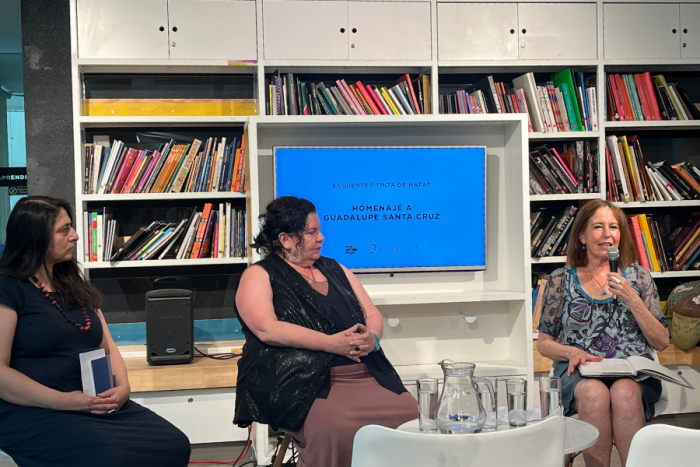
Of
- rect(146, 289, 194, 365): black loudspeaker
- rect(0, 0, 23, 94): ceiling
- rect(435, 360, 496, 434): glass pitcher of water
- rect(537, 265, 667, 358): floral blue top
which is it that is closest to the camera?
rect(435, 360, 496, 434): glass pitcher of water

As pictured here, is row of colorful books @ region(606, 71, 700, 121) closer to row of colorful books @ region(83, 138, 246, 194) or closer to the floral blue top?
the floral blue top

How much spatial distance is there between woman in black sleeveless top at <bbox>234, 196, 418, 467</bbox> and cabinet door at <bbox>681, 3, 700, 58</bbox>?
2699 mm

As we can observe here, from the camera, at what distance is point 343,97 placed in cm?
376

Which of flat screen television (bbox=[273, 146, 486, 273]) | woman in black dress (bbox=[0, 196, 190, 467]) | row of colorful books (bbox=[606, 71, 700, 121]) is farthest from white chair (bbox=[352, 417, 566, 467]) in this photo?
row of colorful books (bbox=[606, 71, 700, 121])

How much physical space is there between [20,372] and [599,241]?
7.46ft

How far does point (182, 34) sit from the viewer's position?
3611 millimetres

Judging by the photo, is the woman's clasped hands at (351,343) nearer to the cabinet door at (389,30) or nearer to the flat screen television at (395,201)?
the flat screen television at (395,201)

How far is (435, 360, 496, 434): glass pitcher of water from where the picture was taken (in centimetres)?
159

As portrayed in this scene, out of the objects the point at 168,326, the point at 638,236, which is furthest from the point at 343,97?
the point at 638,236

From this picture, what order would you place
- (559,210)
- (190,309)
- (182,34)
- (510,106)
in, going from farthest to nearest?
(559,210), (510,106), (182,34), (190,309)

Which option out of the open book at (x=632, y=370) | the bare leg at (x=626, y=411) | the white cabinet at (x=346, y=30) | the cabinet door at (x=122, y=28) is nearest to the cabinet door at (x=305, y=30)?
the white cabinet at (x=346, y=30)

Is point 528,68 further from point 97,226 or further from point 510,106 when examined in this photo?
point 97,226

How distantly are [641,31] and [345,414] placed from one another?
303 cm

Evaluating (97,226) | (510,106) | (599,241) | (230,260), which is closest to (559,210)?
(510,106)
